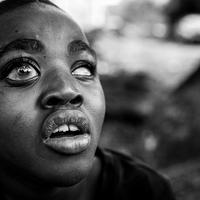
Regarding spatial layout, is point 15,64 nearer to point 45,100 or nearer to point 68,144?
point 45,100

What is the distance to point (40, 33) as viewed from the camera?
53.8 inches

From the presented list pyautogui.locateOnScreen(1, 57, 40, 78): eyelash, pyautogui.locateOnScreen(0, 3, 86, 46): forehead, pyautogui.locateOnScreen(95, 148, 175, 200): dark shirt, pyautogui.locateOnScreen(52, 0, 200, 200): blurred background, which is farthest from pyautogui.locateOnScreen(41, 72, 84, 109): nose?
pyautogui.locateOnScreen(52, 0, 200, 200): blurred background

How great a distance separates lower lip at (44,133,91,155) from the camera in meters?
1.23

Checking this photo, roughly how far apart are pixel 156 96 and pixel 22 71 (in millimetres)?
3754

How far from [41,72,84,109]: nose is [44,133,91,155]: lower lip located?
0.13 m

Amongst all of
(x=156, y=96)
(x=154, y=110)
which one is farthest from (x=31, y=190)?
(x=156, y=96)

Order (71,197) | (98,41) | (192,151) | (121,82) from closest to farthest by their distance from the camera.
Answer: (71,197) → (192,151) → (121,82) → (98,41)

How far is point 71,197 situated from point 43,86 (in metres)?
0.64

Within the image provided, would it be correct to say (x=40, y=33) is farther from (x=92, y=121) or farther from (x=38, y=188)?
(x=38, y=188)

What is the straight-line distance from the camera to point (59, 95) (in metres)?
1.24

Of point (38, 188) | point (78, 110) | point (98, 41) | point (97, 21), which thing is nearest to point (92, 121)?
point (78, 110)

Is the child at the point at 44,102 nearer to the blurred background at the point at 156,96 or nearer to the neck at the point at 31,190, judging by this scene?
the neck at the point at 31,190

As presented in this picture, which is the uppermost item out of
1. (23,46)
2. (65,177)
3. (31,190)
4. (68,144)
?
(23,46)

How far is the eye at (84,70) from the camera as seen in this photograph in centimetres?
145
